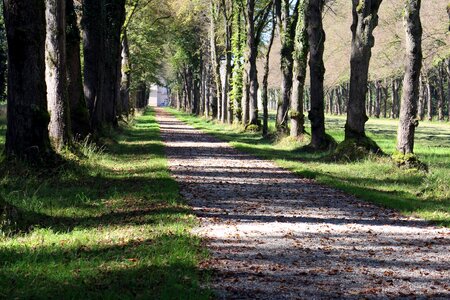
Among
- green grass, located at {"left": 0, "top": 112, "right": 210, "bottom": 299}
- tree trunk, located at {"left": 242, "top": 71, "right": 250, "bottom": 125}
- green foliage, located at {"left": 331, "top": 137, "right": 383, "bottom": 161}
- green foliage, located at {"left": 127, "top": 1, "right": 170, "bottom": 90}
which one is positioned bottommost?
green grass, located at {"left": 0, "top": 112, "right": 210, "bottom": 299}

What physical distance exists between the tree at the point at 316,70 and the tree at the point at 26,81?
11743 millimetres

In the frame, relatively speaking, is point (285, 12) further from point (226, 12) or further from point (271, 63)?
point (271, 63)

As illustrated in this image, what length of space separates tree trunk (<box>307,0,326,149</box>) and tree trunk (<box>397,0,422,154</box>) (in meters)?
6.05

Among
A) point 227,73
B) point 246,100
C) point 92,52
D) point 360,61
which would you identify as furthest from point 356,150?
point 227,73

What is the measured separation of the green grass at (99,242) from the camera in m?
5.42

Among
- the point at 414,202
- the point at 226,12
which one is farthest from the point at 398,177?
the point at 226,12

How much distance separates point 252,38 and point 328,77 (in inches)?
2329

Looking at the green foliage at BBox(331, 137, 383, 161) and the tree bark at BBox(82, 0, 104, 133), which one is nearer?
the green foliage at BBox(331, 137, 383, 161)

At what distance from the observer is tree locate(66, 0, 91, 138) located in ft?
57.1

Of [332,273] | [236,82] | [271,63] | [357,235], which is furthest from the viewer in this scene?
[271,63]

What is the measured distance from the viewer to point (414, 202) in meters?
11.1

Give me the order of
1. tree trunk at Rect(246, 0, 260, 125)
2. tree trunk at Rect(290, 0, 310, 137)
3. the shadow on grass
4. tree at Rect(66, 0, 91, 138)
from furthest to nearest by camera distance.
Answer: tree trunk at Rect(246, 0, 260, 125), tree trunk at Rect(290, 0, 310, 137), tree at Rect(66, 0, 91, 138), the shadow on grass

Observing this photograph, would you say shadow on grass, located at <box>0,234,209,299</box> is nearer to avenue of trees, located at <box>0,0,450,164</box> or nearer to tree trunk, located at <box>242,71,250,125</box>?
avenue of trees, located at <box>0,0,450,164</box>

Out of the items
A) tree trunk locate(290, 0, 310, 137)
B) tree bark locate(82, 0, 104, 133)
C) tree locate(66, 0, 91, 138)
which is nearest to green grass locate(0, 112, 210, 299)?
tree locate(66, 0, 91, 138)
